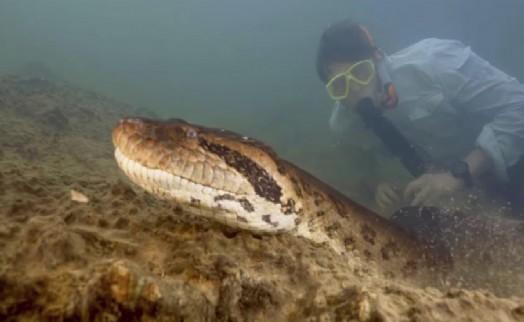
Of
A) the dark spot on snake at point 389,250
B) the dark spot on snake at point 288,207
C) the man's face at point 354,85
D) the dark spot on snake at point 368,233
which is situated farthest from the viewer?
the man's face at point 354,85

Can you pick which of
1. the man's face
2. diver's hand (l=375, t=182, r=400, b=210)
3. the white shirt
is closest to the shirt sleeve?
the white shirt

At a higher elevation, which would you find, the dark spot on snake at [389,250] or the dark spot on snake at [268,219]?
the dark spot on snake at [268,219]

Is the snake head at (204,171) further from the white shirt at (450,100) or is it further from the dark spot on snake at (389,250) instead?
the white shirt at (450,100)

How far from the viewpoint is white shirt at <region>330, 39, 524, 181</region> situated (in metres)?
8.23

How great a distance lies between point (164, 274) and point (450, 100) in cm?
883

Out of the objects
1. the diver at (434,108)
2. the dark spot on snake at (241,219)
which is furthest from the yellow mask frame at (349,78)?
the dark spot on snake at (241,219)

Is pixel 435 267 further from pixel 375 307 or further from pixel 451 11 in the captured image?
pixel 451 11

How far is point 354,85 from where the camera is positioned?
8.01 m

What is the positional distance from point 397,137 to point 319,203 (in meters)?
5.19

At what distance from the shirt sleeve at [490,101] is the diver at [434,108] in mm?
18

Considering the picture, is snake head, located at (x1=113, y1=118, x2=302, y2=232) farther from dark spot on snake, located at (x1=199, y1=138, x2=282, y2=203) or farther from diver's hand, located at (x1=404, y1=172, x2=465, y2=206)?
diver's hand, located at (x1=404, y1=172, x2=465, y2=206)

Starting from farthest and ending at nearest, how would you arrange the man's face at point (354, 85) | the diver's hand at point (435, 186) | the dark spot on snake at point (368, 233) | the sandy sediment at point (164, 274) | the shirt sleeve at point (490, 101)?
the man's face at point (354, 85), the shirt sleeve at point (490, 101), the diver's hand at point (435, 186), the dark spot on snake at point (368, 233), the sandy sediment at point (164, 274)

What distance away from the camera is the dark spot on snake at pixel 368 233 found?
130 inches

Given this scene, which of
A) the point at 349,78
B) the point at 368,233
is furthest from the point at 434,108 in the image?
the point at 368,233
